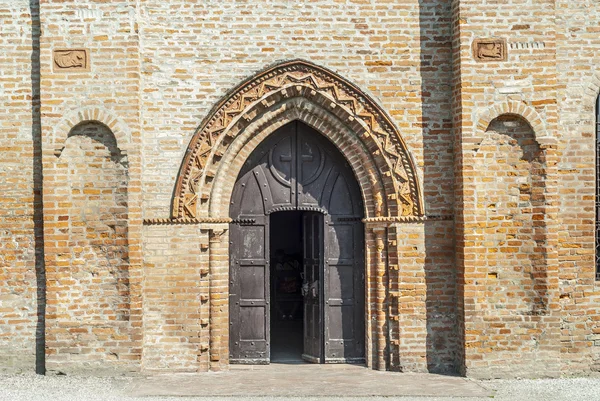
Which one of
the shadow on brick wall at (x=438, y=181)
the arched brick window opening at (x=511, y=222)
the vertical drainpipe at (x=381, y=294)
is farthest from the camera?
the vertical drainpipe at (x=381, y=294)

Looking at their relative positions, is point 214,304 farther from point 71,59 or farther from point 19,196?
point 71,59

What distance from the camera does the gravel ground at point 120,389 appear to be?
841cm

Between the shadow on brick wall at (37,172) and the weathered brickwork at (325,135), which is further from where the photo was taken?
the shadow on brick wall at (37,172)

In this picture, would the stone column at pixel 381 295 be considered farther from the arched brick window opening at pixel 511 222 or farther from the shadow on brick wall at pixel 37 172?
the shadow on brick wall at pixel 37 172

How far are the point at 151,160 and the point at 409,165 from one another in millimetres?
3126

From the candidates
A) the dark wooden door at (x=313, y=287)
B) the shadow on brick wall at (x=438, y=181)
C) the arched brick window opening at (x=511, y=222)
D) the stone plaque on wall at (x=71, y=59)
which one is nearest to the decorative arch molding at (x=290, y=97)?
the shadow on brick wall at (x=438, y=181)

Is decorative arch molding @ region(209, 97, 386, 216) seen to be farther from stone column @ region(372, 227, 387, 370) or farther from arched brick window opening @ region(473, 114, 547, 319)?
arched brick window opening @ region(473, 114, 547, 319)

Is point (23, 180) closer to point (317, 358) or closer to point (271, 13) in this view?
point (271, 13)

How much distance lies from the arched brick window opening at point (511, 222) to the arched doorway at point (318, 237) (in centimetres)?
156

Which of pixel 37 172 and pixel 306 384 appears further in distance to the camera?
pixel 37 172

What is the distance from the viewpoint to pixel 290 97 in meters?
9.62

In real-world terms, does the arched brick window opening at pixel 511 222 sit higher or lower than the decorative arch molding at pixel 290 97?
lower

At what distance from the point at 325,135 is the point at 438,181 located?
150cm

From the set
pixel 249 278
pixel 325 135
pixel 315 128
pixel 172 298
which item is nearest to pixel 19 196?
pixel 172 298
